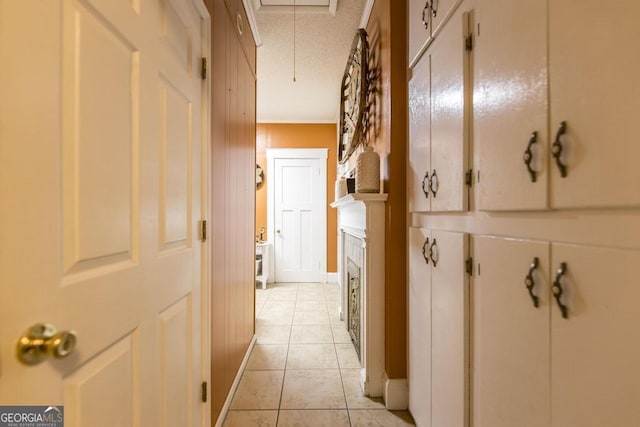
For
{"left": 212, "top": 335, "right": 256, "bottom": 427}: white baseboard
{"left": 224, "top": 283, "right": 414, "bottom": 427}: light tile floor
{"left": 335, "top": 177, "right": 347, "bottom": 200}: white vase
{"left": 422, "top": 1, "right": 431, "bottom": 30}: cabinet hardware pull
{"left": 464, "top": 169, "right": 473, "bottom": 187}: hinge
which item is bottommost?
{"left": 224, "top": 283, "right": 414, "bottom": 427}: light tile floor

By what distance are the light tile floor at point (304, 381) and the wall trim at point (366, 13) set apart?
9.08 ft

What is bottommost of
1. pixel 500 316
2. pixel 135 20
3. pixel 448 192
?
pixel 500 316

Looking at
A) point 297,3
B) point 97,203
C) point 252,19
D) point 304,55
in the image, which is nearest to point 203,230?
point 97,203

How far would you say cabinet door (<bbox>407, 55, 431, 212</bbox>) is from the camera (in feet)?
5.00

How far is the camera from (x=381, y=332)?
1.92 m

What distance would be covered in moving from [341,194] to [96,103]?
7.28ft

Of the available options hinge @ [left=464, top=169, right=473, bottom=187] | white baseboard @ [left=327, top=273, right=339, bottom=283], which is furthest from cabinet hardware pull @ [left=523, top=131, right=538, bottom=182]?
white baseboard @ [left=327, top=273, right=339, bottom=283]

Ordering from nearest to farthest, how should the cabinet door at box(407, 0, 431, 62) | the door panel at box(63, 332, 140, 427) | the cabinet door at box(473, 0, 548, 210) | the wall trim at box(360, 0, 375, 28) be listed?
the door panel at box(63, 332, 140, 427), the cabinet door at box(473, 0, 548, 210), the cabinet door at box(407, 0, 431, 62), the wall trim at box(360, 0, 375, 28)

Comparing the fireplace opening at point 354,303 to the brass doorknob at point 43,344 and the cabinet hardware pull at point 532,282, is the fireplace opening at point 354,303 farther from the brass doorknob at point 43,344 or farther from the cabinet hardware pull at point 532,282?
the brass doorknob at point 43,344

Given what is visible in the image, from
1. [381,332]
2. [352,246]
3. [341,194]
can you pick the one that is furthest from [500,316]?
[341,194]

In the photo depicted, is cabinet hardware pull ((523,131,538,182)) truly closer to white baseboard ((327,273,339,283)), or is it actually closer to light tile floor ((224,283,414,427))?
light tile floor ((224,283,414,427))

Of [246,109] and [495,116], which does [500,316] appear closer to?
[495,116]

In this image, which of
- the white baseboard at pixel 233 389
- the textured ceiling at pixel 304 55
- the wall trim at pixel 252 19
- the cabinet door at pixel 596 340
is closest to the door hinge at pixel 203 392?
the white baseboard at pixel 233 389

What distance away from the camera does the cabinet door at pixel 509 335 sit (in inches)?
31.6
